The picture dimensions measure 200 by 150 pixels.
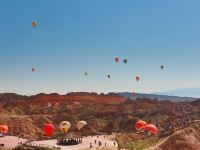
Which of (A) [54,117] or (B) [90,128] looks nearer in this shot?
(B) [90,128]

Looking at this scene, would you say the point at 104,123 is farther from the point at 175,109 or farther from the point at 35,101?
the point at 35,101

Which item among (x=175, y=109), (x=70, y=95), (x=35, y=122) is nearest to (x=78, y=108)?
(x=35, y=122)

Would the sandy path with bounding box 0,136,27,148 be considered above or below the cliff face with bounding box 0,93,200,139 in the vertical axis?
below

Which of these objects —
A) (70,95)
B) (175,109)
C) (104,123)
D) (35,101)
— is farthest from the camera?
(70,95)

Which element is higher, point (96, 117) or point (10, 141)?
point (96, 117)

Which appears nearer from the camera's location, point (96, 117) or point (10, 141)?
point (10, 141)

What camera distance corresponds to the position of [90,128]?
98.3 metres

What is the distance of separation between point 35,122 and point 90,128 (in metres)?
21.7

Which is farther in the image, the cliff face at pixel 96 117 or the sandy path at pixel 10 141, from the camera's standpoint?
the cliff face at pixel 96 117

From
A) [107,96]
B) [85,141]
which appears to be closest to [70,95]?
[107,96]

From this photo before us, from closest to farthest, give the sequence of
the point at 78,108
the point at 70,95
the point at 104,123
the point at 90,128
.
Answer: the point at 90,128 → the point at 104,123 → the point at 78,108 → the point at 70,95

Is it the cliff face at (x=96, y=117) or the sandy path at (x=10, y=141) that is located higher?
the cliff face at (x=96, y=117)

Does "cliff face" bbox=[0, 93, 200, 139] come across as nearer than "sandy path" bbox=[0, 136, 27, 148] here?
No

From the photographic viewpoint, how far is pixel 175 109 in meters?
118
